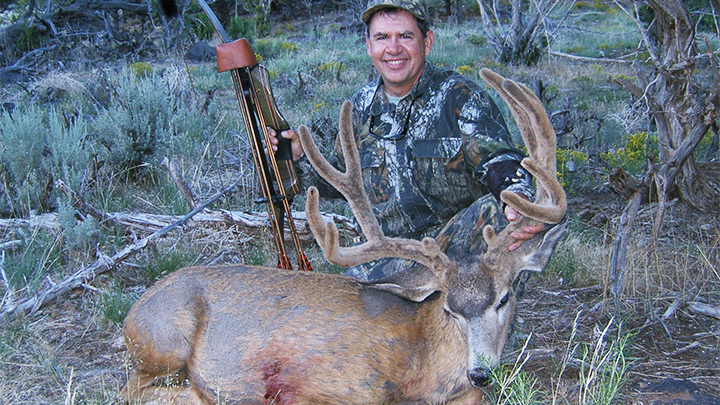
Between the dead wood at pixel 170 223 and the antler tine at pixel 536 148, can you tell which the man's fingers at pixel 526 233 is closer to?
the antler tine at pixel 536 148

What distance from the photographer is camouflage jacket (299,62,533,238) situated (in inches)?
149

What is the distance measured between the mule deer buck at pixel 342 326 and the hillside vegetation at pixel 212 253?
296mm

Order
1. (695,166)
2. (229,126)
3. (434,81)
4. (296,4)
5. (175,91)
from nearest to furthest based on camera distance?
(434,81) → (695,166) → (229,126) → (175,91) → (296,4)

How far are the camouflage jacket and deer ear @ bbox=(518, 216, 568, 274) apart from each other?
2.25 ft

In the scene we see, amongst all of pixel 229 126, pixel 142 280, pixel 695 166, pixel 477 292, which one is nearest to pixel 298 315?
pixel 477 292

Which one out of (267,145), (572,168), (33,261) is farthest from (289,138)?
(572,168)

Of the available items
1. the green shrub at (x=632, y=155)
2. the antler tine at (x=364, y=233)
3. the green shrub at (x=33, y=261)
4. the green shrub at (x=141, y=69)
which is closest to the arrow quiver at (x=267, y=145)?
the antler tine at (x=364, y=233)

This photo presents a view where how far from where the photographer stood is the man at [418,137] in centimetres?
376

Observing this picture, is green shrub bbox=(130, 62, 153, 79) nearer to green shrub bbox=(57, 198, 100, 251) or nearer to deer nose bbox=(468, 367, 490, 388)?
green shrub bbox=(57, 198, 100, 251)

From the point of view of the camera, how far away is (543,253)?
119 inches

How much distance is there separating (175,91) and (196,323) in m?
5.56

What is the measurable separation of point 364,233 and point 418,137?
1.16m

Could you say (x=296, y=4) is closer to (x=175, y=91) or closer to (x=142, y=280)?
(x=175, y=91)

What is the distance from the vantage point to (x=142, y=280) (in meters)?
4.40
